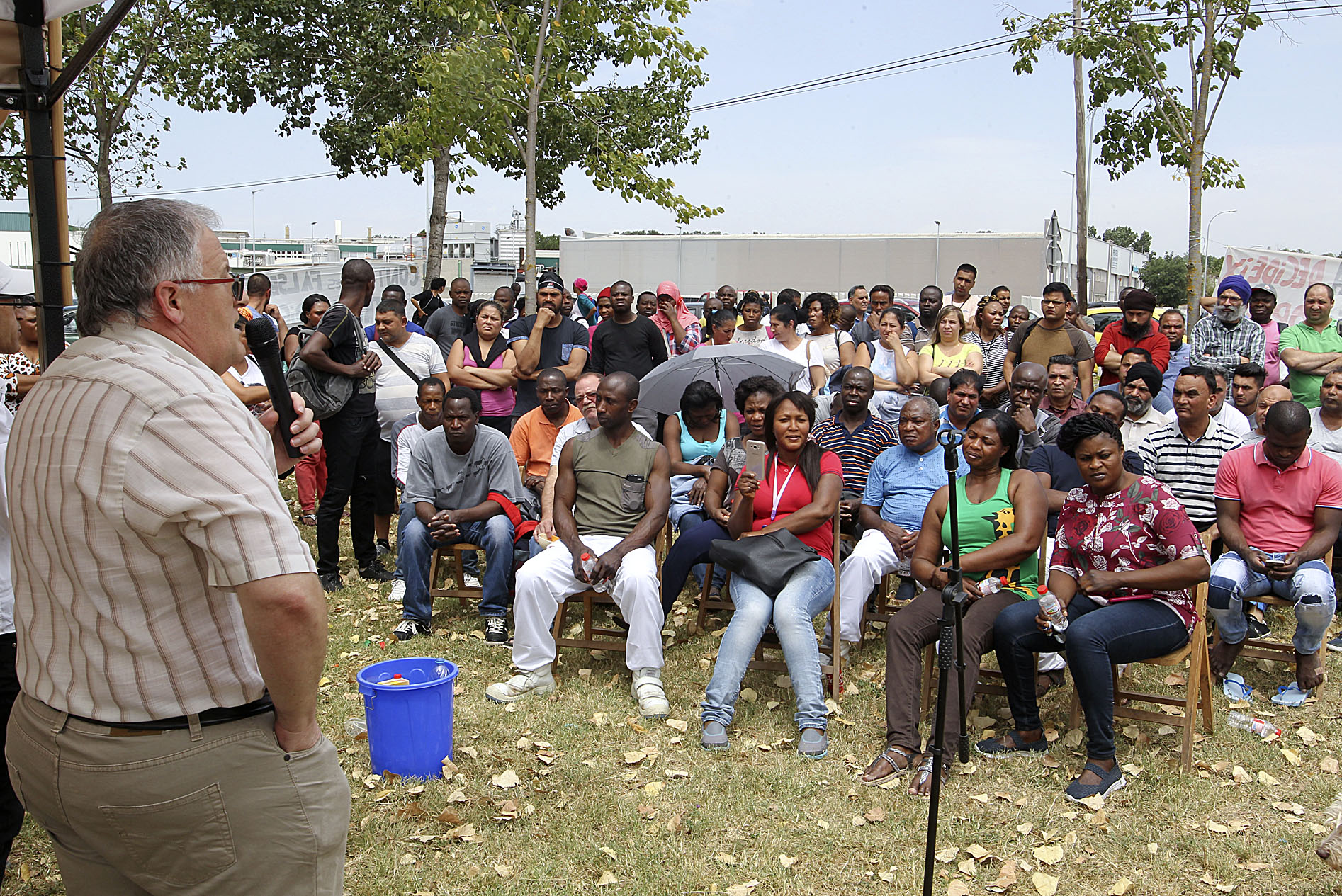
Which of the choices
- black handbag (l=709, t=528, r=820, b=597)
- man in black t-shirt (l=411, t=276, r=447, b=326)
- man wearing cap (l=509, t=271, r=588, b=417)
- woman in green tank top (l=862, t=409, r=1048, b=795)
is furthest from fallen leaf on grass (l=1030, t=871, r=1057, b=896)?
man in black t-shirt (l=411, t=276, r=447, b=326)

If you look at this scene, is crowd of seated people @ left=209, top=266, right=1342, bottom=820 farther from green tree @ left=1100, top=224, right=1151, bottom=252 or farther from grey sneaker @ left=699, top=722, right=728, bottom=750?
green tree @ left=1100, top=224, right=1151, bottom=252

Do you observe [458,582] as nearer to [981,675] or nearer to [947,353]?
[981,675]

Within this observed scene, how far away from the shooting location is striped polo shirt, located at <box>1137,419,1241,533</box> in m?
6.47

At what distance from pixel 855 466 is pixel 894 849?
11.0ft

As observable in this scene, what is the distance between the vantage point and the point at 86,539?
191 centimetres

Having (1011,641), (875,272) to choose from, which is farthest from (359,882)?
(875,272)

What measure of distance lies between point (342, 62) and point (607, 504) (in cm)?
1630

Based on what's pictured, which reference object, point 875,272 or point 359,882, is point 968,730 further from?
point 875,272

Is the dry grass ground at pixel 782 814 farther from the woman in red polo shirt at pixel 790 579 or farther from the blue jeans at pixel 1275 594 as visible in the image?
the blue jeans at pixel 1275 594

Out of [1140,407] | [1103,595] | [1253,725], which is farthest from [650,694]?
[1140,407]

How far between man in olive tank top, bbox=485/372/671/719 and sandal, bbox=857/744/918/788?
121cm

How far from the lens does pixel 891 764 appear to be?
484 cm

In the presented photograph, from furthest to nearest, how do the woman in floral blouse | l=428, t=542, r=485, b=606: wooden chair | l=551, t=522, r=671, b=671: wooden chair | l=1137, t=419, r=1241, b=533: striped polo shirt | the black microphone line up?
l=428, t=542, r=485, b=606: wooden chair → l=1137, t=419, r=1241, b=533: striped polo shirt → l=551, t=522, r=671, b=671: wooden chair → the woman in floral blouse → the black microphone

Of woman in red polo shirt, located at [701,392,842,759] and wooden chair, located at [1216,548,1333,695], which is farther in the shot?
A: wooden chair, located at [1216,548,1333,695]
